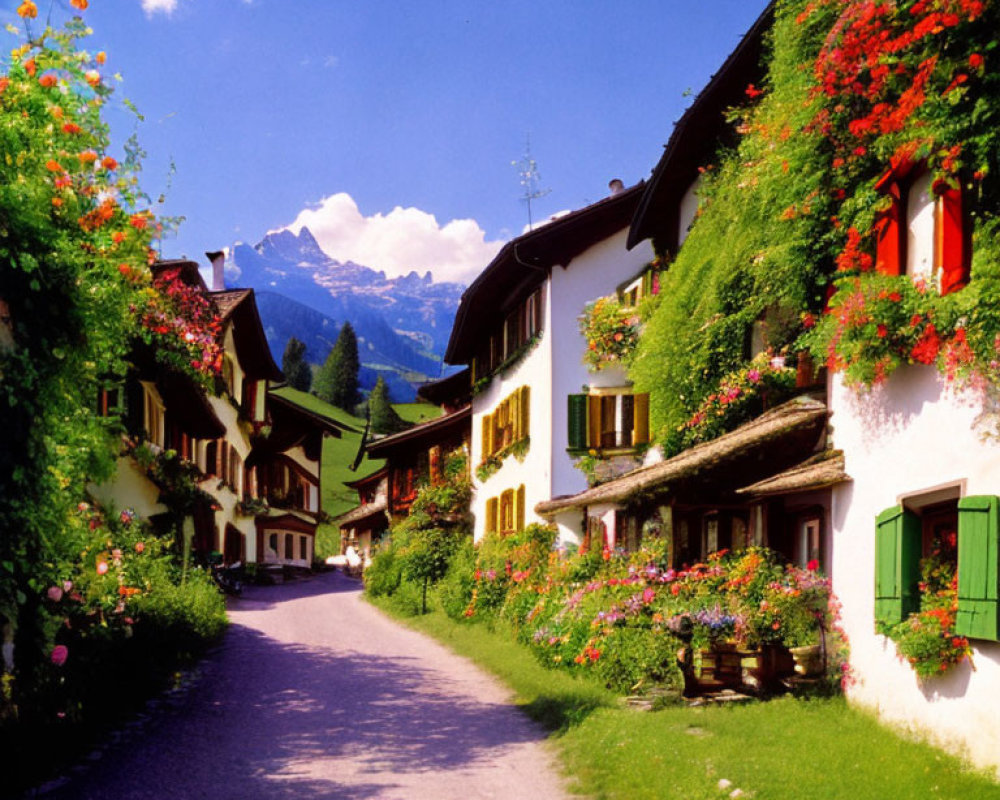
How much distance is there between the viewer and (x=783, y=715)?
10312mm

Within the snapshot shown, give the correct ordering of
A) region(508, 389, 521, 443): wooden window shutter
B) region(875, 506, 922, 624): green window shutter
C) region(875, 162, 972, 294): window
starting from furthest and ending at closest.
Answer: region(508, 389, 521, 443): wooden window shutter → region(875, 506, 922, 624): green window shutter → region(875, 162, 972, 294): window

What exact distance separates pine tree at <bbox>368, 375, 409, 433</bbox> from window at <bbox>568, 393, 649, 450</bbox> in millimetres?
73288

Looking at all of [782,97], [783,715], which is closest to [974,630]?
[783,715]

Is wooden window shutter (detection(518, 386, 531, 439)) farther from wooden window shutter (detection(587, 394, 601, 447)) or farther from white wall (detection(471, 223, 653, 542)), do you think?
wooden window shutter (detection(587, 394, 601, 447))

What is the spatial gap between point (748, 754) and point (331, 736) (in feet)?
14.9

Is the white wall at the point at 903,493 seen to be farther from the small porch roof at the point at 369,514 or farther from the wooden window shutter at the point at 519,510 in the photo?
the small porch roof at the point at 369,514

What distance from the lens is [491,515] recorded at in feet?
90.6

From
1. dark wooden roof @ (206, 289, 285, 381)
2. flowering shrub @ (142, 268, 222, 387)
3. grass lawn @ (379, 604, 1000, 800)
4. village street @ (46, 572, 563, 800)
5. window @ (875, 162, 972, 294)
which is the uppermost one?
dark wooden roof @ (206, 289, 285, 381)

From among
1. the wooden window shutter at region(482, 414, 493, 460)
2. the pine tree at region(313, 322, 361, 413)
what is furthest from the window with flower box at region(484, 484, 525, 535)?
the pine tree at region(313, 322, 361, 413)

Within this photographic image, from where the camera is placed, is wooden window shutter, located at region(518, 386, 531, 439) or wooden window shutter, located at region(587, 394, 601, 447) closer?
wooden window shutter, located at region(587, 394, 601, 447)

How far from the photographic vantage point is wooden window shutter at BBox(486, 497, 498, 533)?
88.9 feet

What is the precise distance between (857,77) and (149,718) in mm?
9879

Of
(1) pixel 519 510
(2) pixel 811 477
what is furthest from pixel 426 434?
(2) pixel 811 477

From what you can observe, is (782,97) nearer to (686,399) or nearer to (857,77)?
(857,77)
